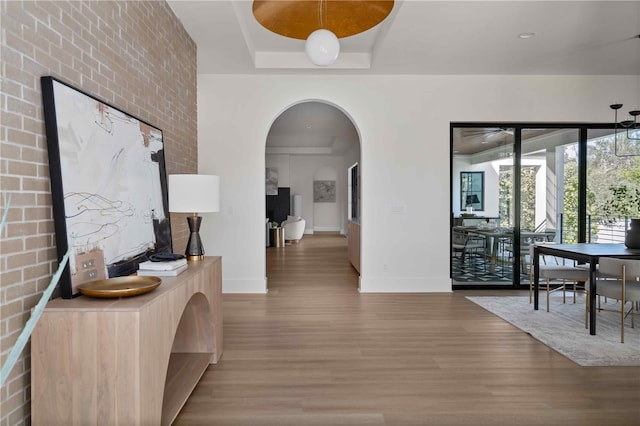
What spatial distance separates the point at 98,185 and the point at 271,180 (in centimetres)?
1070

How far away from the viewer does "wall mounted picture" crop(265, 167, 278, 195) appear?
12586 mm

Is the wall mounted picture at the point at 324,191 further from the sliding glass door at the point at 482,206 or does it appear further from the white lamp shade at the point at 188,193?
the white lamp shade at the point at 188,193

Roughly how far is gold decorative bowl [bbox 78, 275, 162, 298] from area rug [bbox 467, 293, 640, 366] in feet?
10.4

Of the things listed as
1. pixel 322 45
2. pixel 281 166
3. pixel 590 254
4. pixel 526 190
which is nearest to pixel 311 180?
pixel 281 166

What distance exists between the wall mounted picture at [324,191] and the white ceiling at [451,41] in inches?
338

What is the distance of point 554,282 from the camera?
5609 millimetres

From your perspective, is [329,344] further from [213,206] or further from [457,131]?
[457,131]

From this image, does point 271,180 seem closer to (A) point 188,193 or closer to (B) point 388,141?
(B) point 388,141

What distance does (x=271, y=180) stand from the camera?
42.1 feet

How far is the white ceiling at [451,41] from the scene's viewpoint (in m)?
3.45

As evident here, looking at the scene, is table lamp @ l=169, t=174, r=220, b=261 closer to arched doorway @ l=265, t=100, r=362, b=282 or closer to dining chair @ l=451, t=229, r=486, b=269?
dining chair @ l=451, t=229, r=486, b=269

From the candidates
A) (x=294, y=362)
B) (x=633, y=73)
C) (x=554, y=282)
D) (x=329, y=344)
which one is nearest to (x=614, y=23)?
(x=633, y=73)

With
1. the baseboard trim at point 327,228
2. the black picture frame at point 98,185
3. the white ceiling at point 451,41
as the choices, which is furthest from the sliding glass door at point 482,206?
the baseboard trim at point 327,228

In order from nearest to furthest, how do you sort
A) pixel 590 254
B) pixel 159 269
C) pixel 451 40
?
pixel 159 269 → pixel 590 254 → pixel 451 40
